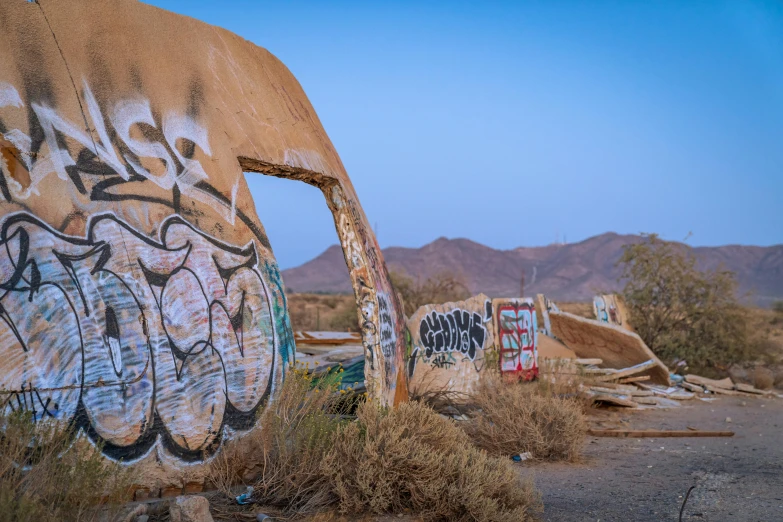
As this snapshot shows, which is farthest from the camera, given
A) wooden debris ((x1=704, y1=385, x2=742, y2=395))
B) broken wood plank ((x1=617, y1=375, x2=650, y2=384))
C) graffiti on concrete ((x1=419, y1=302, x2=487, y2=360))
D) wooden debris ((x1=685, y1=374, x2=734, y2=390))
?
wooden debris ((x1=685, y1=374, x2=734, y2=390))

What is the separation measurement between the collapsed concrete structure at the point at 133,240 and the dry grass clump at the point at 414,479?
100 cm

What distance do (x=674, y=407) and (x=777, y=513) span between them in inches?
279

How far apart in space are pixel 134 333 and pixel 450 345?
6.49m

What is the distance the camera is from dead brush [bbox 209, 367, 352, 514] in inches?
207

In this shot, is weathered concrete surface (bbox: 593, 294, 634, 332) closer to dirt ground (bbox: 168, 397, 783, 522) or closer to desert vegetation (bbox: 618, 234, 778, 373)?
desert vegetation (bbox: 618, 234, 778, 373)

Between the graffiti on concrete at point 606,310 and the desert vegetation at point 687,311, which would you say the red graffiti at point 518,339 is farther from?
the desert vegetation at point 687,311

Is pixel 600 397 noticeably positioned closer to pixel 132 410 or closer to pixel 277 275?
pixel 277 275

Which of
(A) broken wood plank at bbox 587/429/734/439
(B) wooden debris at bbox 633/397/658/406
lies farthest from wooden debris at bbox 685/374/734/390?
(A) broken wood plank at bbox 587/429/734/439

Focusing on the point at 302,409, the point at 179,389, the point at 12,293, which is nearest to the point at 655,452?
the point at 302,409

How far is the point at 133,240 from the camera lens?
5.34 m

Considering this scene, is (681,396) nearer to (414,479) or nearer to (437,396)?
(437,396)

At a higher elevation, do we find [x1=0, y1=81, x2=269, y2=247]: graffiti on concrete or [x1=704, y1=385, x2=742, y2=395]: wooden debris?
[x1=0, y1=81, x2=269, y2=247]: graffiti on concrete

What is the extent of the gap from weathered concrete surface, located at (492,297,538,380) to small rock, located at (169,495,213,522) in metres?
7.82

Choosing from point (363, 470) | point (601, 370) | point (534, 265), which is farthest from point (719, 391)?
point (534, 265)
